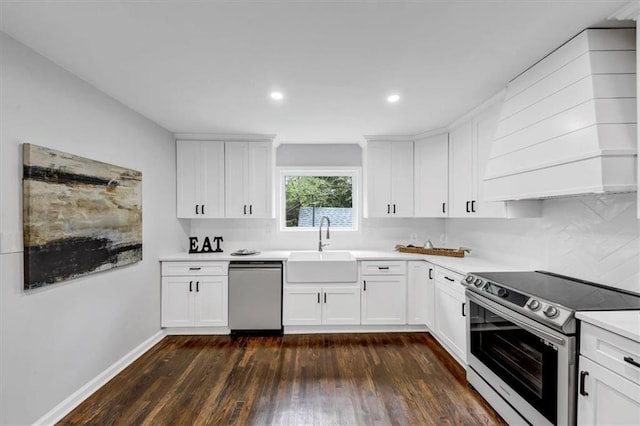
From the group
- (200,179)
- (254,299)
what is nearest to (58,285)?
(254,299)

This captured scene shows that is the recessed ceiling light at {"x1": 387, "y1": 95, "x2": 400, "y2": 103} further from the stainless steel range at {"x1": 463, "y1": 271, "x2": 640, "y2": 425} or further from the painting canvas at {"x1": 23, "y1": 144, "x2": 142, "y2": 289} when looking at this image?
the painting canvas at {"x1": 23, "y1": 144, "x2": 142, "y2": 289}

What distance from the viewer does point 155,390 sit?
2354 millimetres

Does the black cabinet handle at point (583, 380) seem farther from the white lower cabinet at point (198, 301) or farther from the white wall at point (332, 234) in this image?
the white lower cabinet at point (198, 301)

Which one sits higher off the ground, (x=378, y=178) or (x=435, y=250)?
(x=378, y=178)

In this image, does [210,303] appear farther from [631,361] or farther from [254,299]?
[631,361]

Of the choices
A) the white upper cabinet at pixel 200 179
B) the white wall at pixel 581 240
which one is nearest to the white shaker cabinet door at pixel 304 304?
the white upper cabinet at pixel 200 179

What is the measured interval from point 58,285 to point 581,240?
3.71m

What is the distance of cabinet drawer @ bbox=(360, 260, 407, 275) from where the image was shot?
345 cm

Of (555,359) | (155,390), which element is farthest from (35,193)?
(555,359)

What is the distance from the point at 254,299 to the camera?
134 inches

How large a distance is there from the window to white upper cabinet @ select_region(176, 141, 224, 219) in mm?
895

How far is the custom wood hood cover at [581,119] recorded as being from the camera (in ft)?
5.05

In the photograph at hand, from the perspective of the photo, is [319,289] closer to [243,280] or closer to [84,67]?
[243,280]

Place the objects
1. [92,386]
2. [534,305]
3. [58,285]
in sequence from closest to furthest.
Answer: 1. [534,305]
2. [58,285]
3. [92,386]
